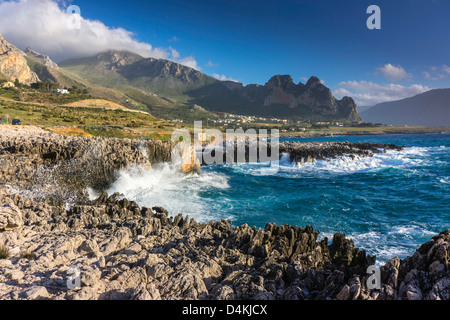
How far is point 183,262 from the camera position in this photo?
215 inches

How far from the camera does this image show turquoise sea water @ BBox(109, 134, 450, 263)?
12.2 m

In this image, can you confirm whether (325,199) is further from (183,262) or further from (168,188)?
(183,262)

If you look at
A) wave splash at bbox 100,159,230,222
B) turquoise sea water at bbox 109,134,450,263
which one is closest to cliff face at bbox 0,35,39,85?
wave splash at bbox 100,159,230,222

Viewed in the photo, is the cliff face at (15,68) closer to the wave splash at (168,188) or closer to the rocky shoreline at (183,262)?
the wave splash at (168,188)

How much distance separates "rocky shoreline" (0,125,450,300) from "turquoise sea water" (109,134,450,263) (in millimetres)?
4608

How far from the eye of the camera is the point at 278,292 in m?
4.90

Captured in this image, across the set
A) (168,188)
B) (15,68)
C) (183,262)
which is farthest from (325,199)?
(15,68)

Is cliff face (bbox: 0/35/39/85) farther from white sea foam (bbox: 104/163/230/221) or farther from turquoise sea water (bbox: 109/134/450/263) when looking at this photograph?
turquoise sea water (bbox: 109/134/450/263)

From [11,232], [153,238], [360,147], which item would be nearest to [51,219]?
[11,232]

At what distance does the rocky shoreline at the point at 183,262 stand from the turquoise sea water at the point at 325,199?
4.61 metres

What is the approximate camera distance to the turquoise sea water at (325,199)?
39.9ft

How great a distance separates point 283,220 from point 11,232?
11.6m

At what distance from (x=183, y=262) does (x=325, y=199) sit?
601 inches

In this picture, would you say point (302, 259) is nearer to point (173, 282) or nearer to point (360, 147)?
point (173, 282)
